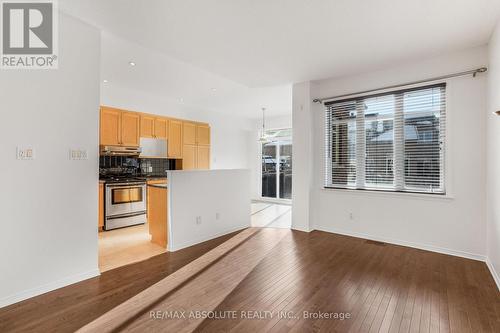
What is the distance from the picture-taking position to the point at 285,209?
22.4ft

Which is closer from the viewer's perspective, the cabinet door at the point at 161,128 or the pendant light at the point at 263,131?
the cabinet door at the point at 161,128

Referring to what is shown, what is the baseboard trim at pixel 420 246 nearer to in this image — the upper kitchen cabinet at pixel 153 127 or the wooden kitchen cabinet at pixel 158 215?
the wooden kitchen cabinet at pixel 158 215

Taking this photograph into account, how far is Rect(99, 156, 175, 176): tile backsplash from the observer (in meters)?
5.41

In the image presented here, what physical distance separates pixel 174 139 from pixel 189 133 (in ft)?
1.71

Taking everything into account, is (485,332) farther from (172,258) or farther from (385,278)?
(172,258)

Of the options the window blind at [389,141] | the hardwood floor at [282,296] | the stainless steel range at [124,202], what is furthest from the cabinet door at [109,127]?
the window blind at [389,141]

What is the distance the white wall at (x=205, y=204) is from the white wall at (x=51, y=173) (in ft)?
3.54

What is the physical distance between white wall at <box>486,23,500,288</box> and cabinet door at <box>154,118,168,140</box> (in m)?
5.88

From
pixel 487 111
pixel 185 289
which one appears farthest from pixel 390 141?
pixel 185 289

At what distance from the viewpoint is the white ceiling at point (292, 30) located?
240 cm

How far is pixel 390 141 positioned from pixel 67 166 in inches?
178

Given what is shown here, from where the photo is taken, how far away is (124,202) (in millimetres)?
4867

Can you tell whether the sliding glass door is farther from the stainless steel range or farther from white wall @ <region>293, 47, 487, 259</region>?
the stainless steel range

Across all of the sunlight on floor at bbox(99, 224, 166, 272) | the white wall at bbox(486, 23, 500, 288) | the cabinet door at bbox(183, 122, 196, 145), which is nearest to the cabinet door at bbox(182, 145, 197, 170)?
the cabinet door at bbox(183, 122, 196, 145)
